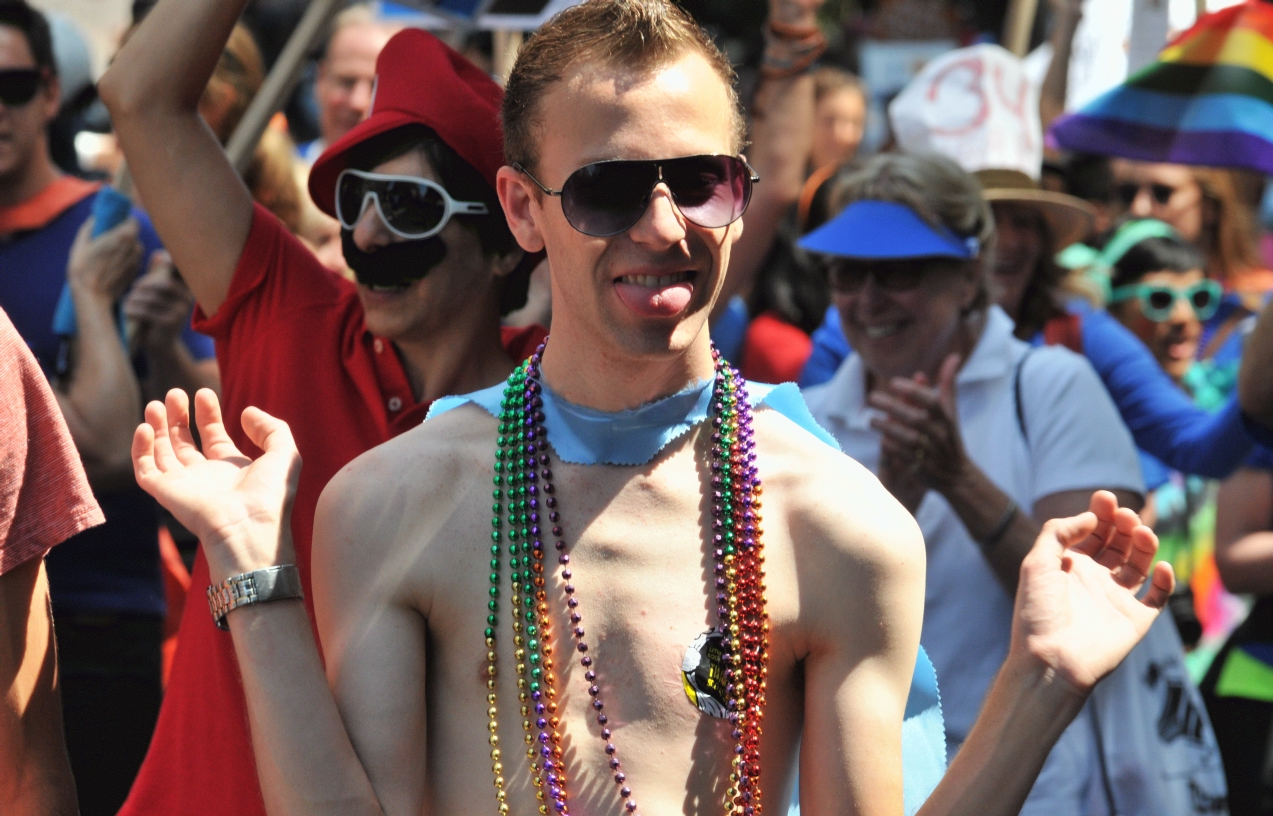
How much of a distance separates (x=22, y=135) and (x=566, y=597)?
8.13 ft

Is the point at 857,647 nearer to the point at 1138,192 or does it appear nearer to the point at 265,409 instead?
the point at 265,409

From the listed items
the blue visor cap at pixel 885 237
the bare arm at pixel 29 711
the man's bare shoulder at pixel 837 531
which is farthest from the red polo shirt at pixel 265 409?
the blue visor cap at pixel 885 237

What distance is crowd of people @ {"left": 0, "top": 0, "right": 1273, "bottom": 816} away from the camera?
77.2 inches

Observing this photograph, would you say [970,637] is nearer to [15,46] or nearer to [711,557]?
[711,557]

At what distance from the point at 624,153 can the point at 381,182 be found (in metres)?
1.02

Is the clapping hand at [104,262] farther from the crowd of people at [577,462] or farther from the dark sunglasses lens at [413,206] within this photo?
the dark sunglasses lens at [413,206]

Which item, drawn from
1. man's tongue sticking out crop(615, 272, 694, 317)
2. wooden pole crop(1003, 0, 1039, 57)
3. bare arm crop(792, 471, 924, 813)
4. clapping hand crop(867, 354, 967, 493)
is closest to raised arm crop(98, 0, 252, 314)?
man's tongue sticking out crop(615, 272, 694, 317)

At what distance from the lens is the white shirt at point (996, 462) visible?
11.0 feet

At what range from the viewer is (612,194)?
1947mm

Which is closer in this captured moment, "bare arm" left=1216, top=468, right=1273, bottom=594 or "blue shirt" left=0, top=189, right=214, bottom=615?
"blue shirt" left=0, top=189, right=214, bottom=615

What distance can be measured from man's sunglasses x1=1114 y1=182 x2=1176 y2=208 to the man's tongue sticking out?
16.0 ft

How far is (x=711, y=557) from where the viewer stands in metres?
2.04

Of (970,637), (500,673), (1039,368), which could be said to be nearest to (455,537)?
(500,673)

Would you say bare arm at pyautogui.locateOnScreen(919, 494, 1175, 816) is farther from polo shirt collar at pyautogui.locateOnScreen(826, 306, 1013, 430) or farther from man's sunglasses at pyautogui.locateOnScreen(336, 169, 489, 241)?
polo shirt collar at pyautogui.locateOnScreen(826, 306, 1013, 430)
